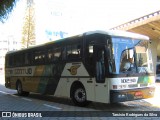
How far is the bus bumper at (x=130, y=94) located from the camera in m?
11.8

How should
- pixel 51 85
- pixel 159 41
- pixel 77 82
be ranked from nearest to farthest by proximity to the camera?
1. pixel 77 82
2. pixel 51 85
3. pixel 159 41

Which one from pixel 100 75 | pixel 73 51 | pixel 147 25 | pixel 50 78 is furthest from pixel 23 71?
pixel 147 25

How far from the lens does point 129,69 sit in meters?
12.5

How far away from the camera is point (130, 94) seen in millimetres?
12273

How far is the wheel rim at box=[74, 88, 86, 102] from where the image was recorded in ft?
44.0

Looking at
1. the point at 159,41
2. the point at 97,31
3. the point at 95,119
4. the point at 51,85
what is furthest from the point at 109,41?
the point at 159,41

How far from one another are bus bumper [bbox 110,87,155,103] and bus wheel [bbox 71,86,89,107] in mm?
1815

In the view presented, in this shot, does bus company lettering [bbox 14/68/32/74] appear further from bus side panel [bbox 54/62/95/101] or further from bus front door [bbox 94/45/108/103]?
bus front door [bbox 94/45/108/103]

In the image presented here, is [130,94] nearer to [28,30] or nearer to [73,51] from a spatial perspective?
[73,51]

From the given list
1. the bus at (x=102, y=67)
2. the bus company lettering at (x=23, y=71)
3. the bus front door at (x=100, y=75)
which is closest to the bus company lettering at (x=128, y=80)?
the bus at (x=102, y=67)

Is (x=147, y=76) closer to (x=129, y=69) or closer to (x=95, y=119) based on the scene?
(x=129, y=69)

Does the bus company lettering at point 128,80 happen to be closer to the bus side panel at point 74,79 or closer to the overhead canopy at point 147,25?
the bus side panel at point 74,79

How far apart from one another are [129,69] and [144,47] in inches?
55.5

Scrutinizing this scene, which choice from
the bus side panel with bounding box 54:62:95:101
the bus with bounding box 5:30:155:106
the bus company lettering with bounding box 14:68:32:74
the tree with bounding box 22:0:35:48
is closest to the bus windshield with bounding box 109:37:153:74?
the bus with bounding box 5:30:155:106
